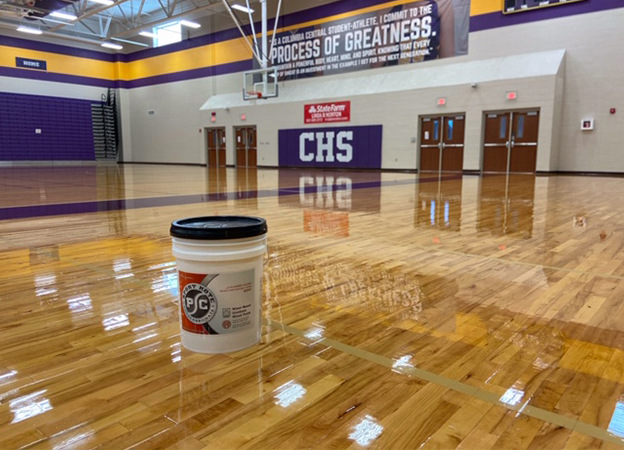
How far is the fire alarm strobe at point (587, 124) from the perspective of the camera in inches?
498

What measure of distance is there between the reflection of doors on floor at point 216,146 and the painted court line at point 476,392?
66.6 ft

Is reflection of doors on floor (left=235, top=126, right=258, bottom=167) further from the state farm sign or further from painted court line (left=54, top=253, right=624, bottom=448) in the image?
painted court line (left=54, top=253, right=624, bottom=448)

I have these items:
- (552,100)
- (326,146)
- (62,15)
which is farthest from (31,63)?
(552,100)

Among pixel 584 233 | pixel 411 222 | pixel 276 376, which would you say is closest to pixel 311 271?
pixel 276 376

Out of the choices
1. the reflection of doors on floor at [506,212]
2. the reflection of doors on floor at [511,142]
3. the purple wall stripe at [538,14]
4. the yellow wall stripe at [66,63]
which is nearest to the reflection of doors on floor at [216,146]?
the yellow wall stripe at [66,63]

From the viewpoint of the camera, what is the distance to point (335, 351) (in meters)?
1.73

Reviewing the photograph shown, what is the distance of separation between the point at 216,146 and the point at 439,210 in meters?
17.4

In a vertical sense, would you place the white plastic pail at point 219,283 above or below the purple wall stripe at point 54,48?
below

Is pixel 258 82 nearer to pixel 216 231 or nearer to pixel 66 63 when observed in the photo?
pixel 66 63

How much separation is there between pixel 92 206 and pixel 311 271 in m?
4.11

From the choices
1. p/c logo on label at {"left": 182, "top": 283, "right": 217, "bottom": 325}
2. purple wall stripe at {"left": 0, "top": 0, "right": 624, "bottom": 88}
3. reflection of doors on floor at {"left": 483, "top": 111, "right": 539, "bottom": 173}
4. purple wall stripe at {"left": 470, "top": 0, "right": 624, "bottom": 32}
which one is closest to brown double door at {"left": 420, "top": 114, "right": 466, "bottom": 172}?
reflection of doors on floor at {"left": 483, "top": 111, "right": 539, "bottom": 173}

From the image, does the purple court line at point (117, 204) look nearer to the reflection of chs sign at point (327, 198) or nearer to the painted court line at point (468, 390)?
the reflection of chs sign at point (327, 198)

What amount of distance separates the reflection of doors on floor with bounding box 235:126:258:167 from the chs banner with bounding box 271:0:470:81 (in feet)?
8.86

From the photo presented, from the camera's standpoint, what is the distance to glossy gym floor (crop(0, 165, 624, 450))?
1.24 metres
